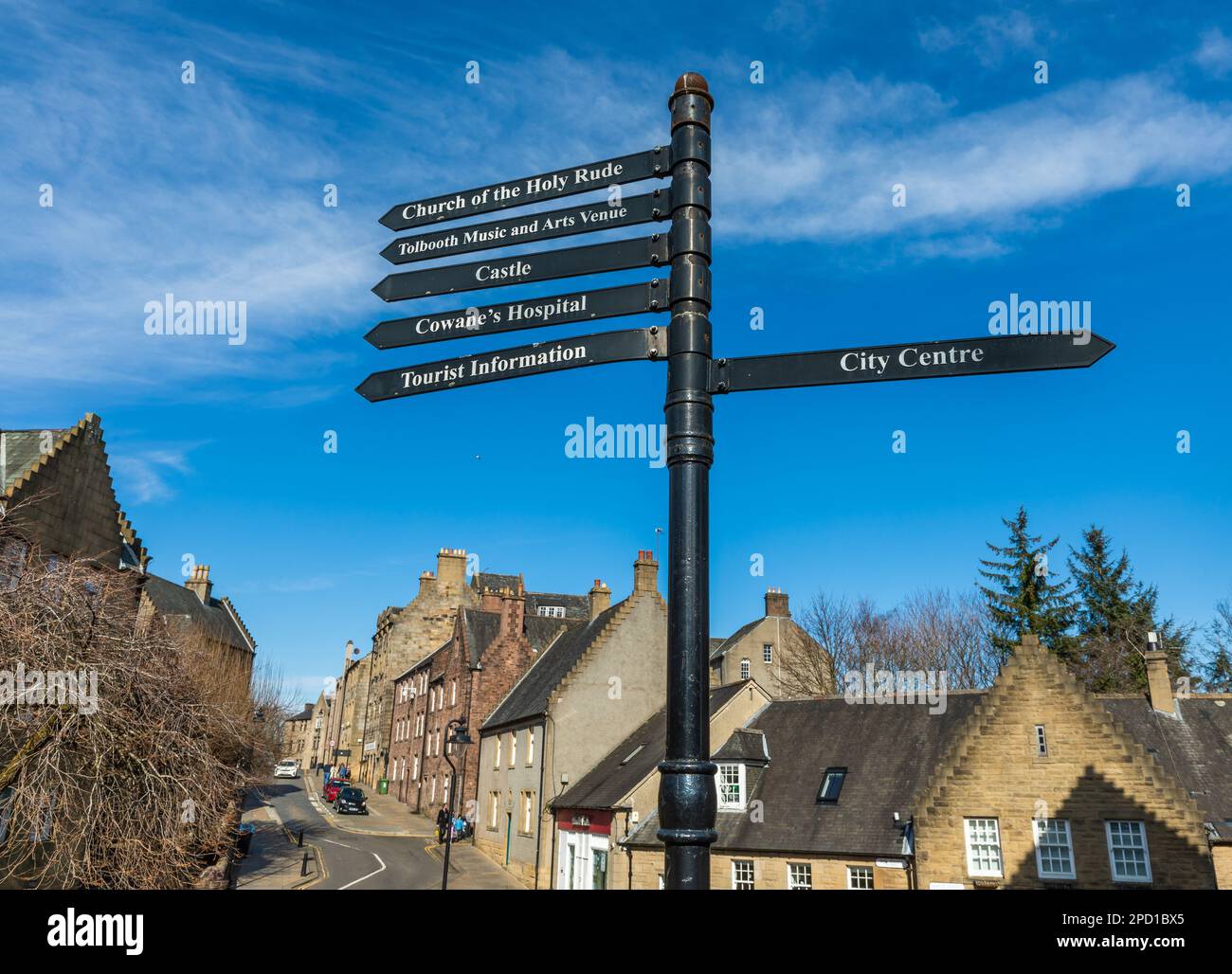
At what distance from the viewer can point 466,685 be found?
49.0 metres

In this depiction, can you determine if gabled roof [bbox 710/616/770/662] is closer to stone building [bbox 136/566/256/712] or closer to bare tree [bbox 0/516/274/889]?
stone building [bbox 136/566/256/712]

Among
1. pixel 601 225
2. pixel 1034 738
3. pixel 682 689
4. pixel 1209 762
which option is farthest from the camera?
pixel 1209 762

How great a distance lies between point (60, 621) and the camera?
38.4ft

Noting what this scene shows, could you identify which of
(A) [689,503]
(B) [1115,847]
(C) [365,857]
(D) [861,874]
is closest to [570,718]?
(C) [365,857]

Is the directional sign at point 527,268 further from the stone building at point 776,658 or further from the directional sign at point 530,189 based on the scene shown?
the stone building at point 776,658

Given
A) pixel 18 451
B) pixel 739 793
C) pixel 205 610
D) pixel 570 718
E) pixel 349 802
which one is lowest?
pixel 349 802

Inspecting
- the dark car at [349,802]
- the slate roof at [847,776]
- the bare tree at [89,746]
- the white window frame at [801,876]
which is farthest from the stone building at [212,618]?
the bare tree at [89,746]

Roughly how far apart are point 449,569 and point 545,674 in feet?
104

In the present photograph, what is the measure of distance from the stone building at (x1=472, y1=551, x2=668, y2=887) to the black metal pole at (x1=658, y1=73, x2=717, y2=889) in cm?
3518

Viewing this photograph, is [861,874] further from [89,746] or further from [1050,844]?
[89,746]
